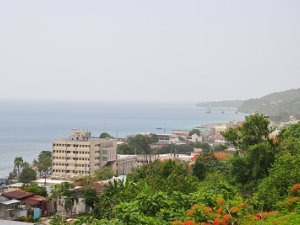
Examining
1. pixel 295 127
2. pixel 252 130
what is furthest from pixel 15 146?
pixel 252 130

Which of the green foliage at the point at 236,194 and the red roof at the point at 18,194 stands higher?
the green foliage at the point at 236,194

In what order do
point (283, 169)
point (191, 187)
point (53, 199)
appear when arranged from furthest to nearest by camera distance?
point (53, 199) < point (191, 187) < point (283, 169)

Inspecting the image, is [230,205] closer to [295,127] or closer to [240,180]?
[240,180]

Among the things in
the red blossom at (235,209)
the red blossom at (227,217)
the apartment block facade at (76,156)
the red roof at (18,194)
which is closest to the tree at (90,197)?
the red roof at (18,194)

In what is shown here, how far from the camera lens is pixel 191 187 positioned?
13.4 m

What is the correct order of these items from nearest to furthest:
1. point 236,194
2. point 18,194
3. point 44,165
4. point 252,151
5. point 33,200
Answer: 1. point 236,194
2. point 252,151
3. point 18,194
4. point 33,200
5. point 44,165

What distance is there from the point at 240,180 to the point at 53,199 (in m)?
12.5

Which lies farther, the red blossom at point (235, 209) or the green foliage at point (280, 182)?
the green foliage at point (280, 182)

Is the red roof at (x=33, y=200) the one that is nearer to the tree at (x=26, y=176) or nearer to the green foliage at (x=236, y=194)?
the green foliage at (x=236, y=194)

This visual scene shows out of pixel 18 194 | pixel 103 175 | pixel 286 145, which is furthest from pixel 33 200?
pixel 286 145

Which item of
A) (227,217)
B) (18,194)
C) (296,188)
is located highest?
(296,188)

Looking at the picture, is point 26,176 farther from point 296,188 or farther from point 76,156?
point 296,188

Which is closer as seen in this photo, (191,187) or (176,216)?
(176,216)

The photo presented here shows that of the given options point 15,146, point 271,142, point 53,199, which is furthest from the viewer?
point 15,146
